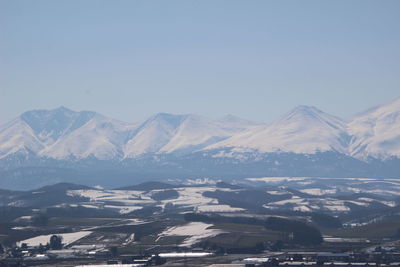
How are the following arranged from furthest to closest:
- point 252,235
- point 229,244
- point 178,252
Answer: point 252,235 < point 229,244 < point 178,252

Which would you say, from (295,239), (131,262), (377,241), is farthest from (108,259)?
(377,241)

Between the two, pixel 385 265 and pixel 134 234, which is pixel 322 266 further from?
pixel 134 234

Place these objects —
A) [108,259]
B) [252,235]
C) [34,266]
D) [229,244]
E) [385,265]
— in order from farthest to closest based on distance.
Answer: [252,235] → [229,244] → [108,259] → [34,266] → [385,265]

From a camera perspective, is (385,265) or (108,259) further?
(108,259)

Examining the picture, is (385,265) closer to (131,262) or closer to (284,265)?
(284,265)

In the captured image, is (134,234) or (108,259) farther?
(134,234)

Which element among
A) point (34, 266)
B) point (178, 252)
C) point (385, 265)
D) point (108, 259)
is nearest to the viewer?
point (385, 265)

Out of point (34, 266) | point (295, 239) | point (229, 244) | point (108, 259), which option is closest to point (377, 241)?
point (295, 239)

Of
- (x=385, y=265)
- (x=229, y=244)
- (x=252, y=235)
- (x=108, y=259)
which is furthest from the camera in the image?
(x=252, y=235)
